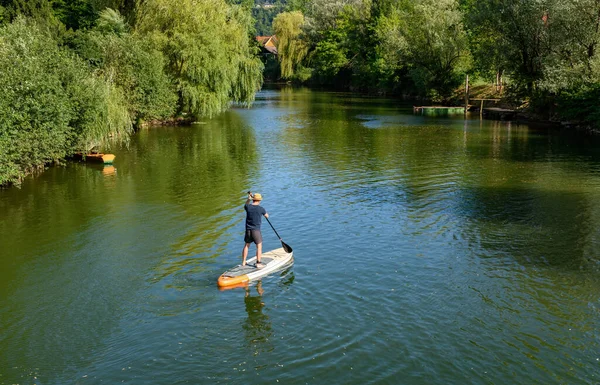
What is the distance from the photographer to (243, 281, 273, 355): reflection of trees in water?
46.0 feet

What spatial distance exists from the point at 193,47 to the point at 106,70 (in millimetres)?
8485

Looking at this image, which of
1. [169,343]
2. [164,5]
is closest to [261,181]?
[169,343]

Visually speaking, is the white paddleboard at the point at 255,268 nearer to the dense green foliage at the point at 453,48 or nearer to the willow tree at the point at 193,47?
the willow tree at the point at 193,47

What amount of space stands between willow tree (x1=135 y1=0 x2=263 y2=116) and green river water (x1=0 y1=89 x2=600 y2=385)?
14.5 metres

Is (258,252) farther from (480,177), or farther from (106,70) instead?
(106,70)

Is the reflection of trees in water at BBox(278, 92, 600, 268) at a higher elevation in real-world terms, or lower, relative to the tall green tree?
lower

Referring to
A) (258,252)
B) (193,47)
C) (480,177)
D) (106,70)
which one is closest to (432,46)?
(193,47)

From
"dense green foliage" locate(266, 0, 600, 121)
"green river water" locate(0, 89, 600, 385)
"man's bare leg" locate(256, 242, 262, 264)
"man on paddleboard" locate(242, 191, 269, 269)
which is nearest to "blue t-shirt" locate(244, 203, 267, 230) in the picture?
"man on paddleboard" locate(242, 191, 269, 269)

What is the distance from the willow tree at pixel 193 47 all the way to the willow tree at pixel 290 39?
206 ft

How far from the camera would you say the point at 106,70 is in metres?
43.3

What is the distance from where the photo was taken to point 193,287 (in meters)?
17.3

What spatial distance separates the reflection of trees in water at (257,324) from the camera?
46.0 feet

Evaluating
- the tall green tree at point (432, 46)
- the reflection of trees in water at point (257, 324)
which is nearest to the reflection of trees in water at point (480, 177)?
the reflection of trees in water at point (257, 324)

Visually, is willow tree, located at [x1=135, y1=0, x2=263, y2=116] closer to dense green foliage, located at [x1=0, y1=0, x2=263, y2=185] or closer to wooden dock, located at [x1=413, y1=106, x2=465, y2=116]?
dense green foliage, located at [x1=0, y1=0, x2=263, y2=185]
